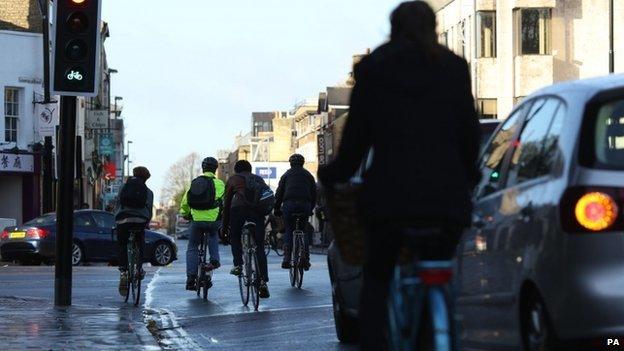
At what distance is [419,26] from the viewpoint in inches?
237

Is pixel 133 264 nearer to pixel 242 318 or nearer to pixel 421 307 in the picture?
pixel 242 318

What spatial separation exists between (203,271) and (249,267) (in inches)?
79.8

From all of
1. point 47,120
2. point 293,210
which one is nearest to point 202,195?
point 293,210

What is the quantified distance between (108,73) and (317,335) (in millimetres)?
103254

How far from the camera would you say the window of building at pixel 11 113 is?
54031 mm

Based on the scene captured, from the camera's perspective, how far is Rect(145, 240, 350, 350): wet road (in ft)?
40.8

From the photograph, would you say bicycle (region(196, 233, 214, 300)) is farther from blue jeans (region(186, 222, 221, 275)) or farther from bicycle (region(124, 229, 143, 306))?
bicycle (region(124, 229, 143, 306))

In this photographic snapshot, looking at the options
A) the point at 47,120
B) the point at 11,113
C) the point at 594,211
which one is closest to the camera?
the point at 594,211

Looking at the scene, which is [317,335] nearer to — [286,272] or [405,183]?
[405,183]

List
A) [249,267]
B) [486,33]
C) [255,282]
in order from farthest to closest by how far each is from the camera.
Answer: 1. [486,33]
2. [249,267]
3. [255,282]

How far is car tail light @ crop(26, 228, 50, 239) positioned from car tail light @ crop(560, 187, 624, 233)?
30.0m

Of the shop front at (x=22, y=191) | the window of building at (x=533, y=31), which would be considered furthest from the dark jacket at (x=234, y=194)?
the window of building at (x=533, y=31)

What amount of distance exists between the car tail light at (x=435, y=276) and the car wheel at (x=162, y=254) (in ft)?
105

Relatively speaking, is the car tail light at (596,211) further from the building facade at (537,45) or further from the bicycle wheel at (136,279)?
the building facade at (537,45)
